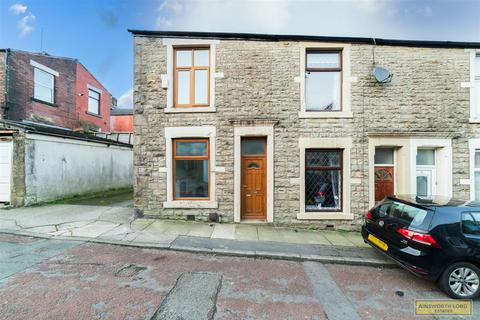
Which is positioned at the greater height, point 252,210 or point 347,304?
point 252,210

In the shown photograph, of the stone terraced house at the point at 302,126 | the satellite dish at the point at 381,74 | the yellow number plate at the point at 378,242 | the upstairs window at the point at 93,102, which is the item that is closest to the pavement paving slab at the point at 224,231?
the stone terraced house at the point at 302,126

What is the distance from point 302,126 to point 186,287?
566cm

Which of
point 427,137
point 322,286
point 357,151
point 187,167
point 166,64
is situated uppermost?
point 166,64

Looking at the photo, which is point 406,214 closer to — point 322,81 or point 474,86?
point 322,81

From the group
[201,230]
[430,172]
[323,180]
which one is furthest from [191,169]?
[430,172]

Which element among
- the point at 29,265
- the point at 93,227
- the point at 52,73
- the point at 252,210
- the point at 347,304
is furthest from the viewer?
the point at 52,73

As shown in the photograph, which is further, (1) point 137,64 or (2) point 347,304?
(1) point 137,64

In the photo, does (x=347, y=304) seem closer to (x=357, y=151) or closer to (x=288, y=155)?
(x=288, y=155)

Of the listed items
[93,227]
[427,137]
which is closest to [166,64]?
[93,227]

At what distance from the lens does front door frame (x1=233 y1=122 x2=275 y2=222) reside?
709 centimetres

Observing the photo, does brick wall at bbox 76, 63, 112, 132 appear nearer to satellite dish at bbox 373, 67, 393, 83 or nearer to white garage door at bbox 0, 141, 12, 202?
white garage door at bbox 0, 141, 12, 202

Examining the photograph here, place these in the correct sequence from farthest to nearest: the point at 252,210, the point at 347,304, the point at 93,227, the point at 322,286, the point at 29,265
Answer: the point at 252,210 → the point at 93,227 → the point at 29,265 → the point at 322,286 → the point at 347,304

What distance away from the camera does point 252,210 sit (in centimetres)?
745

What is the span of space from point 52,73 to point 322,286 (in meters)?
19.2
